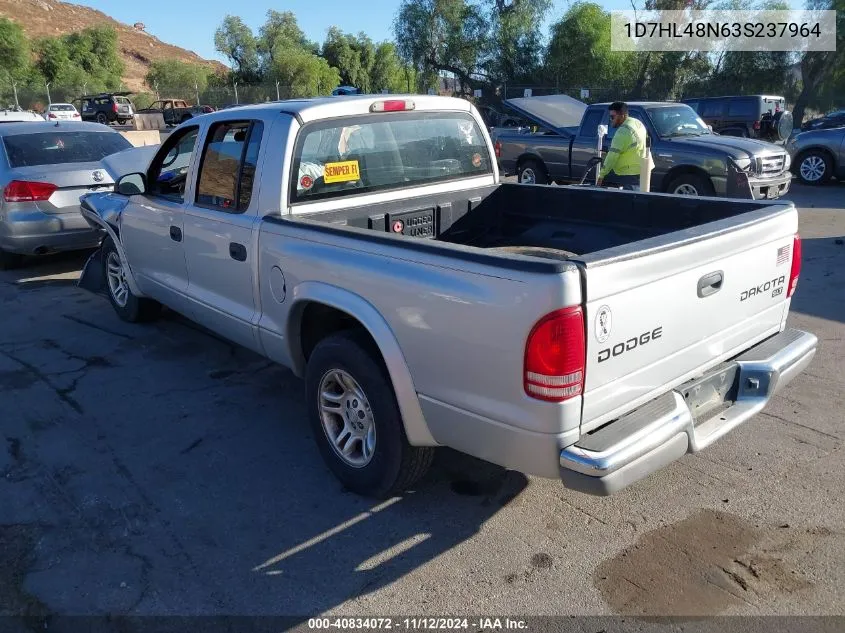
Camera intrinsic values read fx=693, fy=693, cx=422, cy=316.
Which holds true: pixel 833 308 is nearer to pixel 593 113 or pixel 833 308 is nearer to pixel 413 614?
pixel 413 614

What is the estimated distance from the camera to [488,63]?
45812mm

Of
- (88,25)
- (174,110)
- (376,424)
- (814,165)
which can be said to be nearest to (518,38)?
(174,110)

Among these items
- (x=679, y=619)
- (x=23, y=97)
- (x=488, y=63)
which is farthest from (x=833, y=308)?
(x=23, y=97)

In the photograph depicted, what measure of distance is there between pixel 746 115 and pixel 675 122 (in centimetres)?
855

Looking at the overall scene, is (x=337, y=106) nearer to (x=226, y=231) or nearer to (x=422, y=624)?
(x=226, y=231)

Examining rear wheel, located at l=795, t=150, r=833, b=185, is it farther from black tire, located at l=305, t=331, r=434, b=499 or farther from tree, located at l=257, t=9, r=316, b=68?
tree, located at l=257, t=9, r=316, b=68

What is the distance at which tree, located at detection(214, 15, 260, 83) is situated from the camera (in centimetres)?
6594

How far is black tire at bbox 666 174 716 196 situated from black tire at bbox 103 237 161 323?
8099 mm

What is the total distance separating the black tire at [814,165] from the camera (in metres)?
14.2

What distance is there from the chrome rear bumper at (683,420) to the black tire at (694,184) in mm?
7694

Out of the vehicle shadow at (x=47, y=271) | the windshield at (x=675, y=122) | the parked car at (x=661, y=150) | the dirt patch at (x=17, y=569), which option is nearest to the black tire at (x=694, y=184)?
the parked car at (x=661, y=150)

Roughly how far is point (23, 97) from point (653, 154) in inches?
1710

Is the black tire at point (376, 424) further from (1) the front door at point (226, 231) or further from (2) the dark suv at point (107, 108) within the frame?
(2) the dark suv at point (107, 108)

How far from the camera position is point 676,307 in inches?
113
